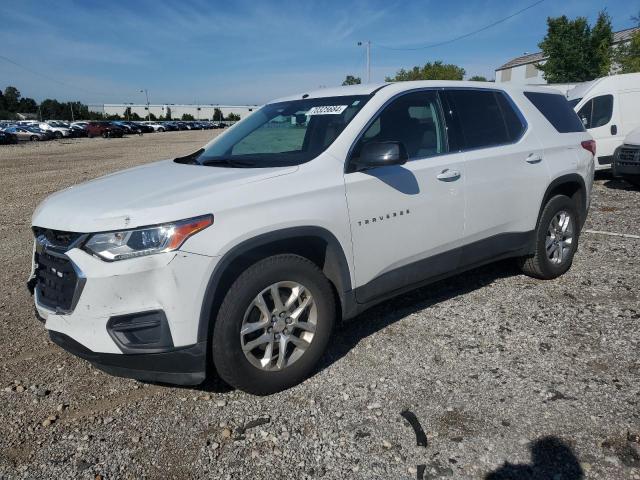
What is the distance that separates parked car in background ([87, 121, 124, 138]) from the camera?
51.9m

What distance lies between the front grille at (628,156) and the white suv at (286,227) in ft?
18.9

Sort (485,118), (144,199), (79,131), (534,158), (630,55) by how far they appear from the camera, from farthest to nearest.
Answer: (79,131) → (630,55) → (534,158) → (485,118) → (144,199)

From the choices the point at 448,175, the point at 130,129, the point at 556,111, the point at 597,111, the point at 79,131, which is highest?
the point at 130,129

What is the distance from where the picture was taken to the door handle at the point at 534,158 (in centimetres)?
428

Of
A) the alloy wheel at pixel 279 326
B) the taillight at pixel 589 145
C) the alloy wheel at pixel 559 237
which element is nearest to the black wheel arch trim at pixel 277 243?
the alloy wheel at pixel 279 326

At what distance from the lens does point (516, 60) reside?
3145 inches

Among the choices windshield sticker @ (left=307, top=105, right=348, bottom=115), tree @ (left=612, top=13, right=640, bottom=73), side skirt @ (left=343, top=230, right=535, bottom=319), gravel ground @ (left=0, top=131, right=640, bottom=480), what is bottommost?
gravel ground @ (left=0, top=131, right=640, bottom=480)

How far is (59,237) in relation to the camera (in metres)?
2.76

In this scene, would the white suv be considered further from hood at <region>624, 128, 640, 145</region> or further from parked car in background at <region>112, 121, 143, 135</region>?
parked car in background at <region>112, 121, 143, 135</region>

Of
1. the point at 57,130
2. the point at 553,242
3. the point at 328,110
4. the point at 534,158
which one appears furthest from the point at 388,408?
the point at 57,130

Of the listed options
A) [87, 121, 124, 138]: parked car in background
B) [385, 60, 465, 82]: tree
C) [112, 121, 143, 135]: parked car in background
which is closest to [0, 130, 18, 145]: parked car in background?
[87, 121, 124, 138]: parked car in background

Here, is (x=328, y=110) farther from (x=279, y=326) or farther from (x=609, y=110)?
(x=609, y=110)

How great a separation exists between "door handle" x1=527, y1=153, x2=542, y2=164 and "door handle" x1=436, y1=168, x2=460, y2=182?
0.96m

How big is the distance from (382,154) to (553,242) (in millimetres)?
2538
